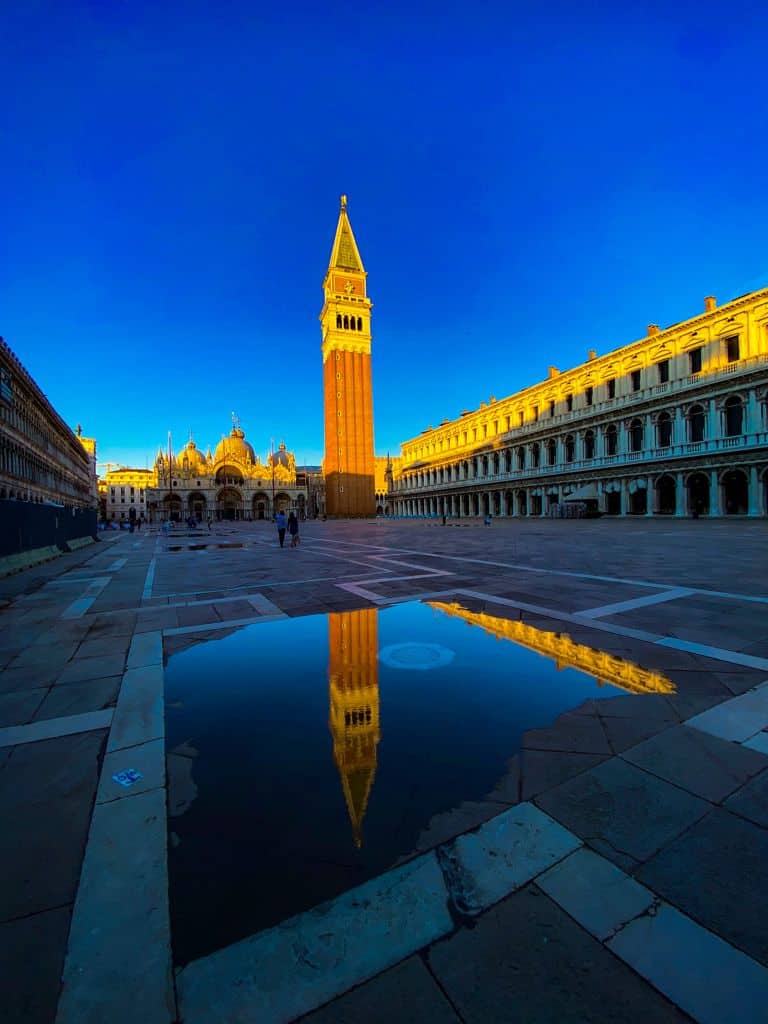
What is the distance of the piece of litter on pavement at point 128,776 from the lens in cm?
246

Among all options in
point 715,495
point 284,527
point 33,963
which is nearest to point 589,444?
point 715,495

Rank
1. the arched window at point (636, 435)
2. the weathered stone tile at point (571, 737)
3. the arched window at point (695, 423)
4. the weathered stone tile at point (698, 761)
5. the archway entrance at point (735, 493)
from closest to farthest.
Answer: the weathered stone tile at point (698, 761) → the weathered stone tile at point (571, 737) → the archway entrance at point (735, 493) → the arched window at point (695, 423) → the arched window at point (636, 435)

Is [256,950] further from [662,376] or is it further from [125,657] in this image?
[662,376]

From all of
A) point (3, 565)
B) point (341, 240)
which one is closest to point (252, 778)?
point (3, 565)

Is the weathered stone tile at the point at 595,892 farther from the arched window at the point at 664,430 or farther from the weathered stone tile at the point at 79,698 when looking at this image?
the arched window at the point at 664,430

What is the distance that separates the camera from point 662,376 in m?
37.2

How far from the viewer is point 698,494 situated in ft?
114

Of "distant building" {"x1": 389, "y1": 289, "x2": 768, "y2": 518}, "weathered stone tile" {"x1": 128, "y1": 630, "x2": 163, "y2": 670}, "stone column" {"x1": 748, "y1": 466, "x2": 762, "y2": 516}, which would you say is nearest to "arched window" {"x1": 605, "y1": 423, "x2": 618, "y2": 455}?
"distant building" {"x1": 389, "y1": 289, "x2": 768, "y2": 518}

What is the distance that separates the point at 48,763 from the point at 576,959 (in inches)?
112

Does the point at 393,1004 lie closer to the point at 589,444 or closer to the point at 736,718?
the point at 736,718

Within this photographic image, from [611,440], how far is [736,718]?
141 feet

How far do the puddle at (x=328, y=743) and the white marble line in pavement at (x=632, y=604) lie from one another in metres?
1.18

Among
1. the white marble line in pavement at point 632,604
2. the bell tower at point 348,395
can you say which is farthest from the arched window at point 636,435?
the bell tower at point 348,395

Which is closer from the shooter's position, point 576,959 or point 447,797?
point 576,959
